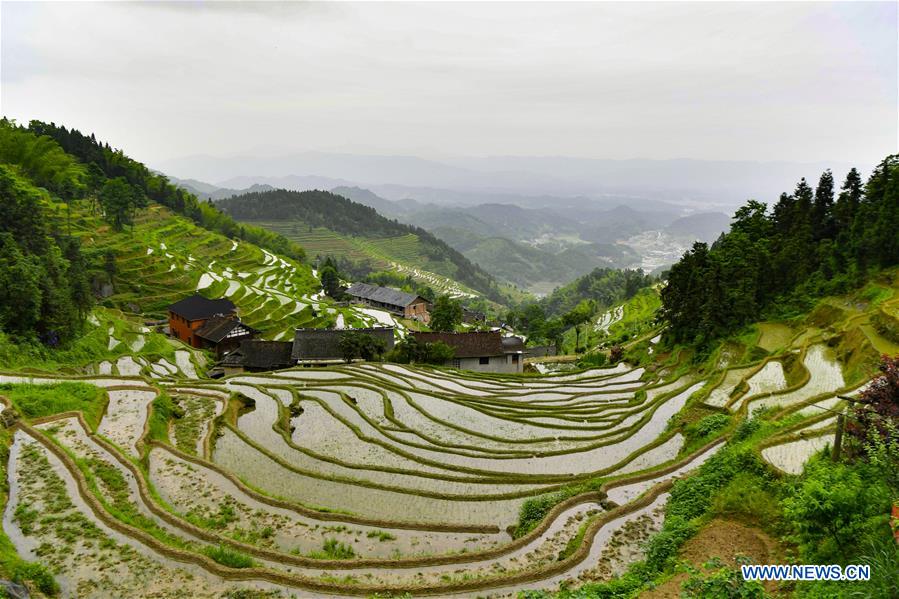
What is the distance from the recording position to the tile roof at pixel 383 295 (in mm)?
77562

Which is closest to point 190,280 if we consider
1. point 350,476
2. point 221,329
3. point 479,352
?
point 221,329

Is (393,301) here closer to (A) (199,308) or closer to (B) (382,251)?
(A) (199,308)

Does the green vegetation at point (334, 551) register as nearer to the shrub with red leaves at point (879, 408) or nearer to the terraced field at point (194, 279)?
the shrub with red leaves at point (879, 408)

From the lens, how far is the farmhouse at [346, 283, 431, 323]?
7694 cm

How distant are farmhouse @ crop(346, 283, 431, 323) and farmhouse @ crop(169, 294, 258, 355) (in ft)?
99.5

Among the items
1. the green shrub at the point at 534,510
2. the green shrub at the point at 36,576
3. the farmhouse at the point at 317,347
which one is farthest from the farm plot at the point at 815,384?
the farmhouse at the point at 317,347

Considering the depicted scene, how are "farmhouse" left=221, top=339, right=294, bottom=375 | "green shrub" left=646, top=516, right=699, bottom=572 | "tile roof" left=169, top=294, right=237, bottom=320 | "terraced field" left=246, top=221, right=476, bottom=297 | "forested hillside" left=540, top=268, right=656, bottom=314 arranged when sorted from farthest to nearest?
"terraced field" left=246, top=221, right=476, bottom=297
"forested hillside" left=540, top=268, right=656, bottom=314
"tile roof" left=169, top=294, right=237, bottom=320
"farmhouse" left=221, top=339, right=294, bottom=375
"green shrub" left=646, top=516, right=699, bottom=572

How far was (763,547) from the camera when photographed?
9.11 meters

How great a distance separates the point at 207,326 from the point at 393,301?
3444cm

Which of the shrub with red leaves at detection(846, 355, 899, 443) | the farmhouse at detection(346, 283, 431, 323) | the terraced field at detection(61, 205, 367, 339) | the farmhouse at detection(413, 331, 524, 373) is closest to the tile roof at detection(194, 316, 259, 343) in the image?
the terraced field at detection(61, 205, 367, 339)

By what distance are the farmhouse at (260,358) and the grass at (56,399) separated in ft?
65.7

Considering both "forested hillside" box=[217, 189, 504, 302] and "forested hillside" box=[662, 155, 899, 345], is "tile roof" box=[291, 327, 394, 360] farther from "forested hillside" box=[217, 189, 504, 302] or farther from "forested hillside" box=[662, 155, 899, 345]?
"forested hillside" box=[217, 189, 504, 302]

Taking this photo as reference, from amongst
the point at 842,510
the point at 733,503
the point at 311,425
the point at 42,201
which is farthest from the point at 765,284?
the point at 42,201

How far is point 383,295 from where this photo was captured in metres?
80.1
